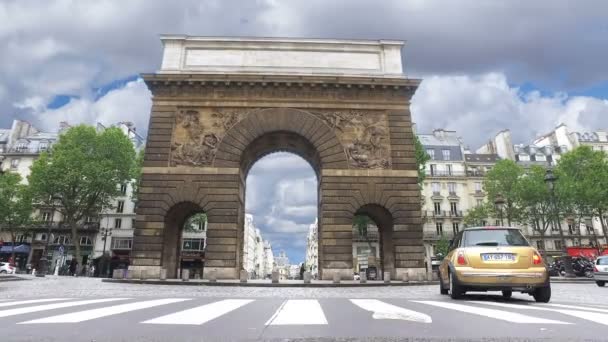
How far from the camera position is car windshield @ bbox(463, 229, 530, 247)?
8773mm

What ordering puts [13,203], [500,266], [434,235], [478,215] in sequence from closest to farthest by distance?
[500,266] < [13,203] < [478,215] < [434,235]

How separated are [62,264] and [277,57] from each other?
3155 centimetres

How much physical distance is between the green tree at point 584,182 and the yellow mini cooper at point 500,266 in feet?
124

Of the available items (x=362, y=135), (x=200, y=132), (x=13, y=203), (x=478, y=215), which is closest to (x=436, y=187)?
(x=478, y=215)

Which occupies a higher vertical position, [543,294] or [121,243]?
[121,243]

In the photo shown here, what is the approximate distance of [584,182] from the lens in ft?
132

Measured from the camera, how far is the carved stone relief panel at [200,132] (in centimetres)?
2575

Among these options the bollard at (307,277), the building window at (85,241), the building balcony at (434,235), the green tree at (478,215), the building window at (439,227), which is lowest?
the bollard at (307,277)

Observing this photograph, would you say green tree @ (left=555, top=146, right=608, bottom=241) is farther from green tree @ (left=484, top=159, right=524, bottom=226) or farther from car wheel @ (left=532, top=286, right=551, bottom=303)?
car wheel @ (left=532, top=286, right=551, bottom=303)

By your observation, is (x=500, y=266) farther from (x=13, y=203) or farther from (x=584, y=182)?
(x=13, y=203)

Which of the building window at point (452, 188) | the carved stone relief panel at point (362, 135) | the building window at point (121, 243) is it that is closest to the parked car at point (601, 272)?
the carved stone relief panel at point (362, 135)

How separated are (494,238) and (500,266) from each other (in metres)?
→ 0.74

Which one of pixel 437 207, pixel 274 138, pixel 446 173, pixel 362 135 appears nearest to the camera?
pixel 362 135

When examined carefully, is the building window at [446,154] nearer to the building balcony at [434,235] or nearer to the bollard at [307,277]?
the building balcony at [434,235]
